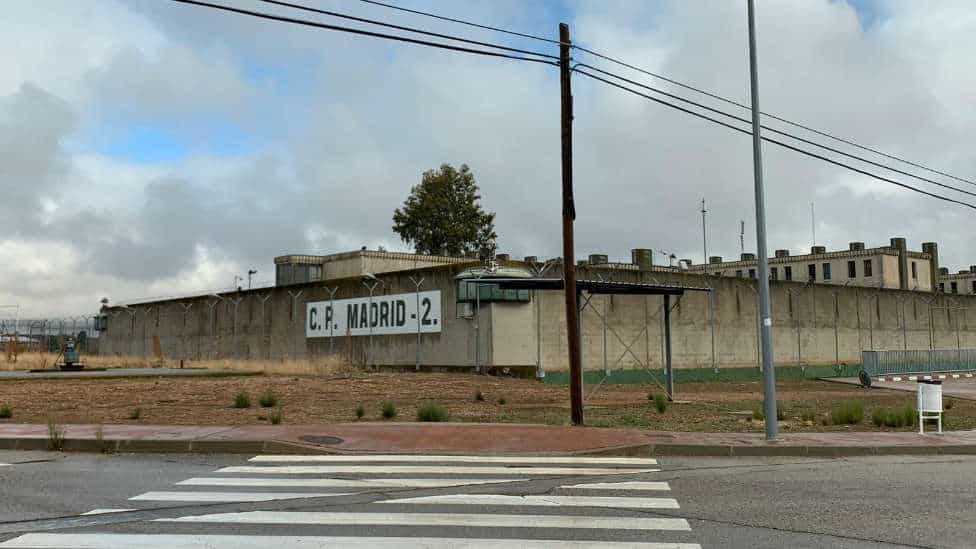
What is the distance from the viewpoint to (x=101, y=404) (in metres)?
22.2

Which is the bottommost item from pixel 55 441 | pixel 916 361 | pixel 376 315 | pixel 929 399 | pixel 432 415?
pixel 55 441

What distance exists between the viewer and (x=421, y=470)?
38.6 ft

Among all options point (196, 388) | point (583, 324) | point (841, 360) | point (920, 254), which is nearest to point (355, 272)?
point (583, 324)

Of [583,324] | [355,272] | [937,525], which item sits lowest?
[937,525]

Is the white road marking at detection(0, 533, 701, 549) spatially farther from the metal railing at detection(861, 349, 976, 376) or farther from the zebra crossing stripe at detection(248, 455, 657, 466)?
the metal railing at detection(861, 349, 976, 376)

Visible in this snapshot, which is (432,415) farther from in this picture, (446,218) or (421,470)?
(446,218)

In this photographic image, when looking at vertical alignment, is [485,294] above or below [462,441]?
above

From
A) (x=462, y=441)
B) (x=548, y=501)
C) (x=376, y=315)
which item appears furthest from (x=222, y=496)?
(x=376, y=315)

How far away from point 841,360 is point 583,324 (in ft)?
76.6

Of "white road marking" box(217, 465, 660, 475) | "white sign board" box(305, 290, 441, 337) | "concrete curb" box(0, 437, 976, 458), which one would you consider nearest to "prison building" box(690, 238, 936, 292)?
"white sign board" box(305, 290, 441, 337)

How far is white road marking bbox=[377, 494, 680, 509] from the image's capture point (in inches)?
364

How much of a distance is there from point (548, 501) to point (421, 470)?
2.80 m

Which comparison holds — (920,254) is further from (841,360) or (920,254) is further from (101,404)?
(101,404)

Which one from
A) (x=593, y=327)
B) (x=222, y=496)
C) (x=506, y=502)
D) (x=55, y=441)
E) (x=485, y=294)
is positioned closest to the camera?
(x=506, y=502)
